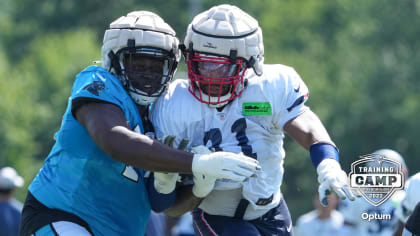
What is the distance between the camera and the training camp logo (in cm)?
423

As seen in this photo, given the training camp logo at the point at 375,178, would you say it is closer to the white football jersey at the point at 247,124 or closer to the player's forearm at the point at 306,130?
the player's forearm at the point at 306,130

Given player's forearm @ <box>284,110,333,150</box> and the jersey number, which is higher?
player's forearm @ <box>284,110,333,150</box>

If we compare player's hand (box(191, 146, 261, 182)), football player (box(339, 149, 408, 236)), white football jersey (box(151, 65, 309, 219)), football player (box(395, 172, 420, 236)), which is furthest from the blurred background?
player's hand (box(191, 146, 261, 182))

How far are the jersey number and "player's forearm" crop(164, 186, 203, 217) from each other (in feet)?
0.94

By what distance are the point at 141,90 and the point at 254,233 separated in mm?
946

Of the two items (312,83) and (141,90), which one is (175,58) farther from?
(312,83)

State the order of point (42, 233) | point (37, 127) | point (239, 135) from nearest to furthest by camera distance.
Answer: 1. point (42, 233)
2. point (239, 135)
3. point (37, 127)

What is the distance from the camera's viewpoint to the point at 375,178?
4297 mm

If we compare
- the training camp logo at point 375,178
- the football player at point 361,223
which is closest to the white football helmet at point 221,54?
the training camp logo at point 375,178

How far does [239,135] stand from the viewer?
4379 millimetres

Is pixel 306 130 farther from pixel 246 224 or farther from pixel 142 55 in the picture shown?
pixel 142 55

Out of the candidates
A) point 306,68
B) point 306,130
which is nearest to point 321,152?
point 306,130

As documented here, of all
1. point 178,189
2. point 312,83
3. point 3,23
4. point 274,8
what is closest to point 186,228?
point 178,189

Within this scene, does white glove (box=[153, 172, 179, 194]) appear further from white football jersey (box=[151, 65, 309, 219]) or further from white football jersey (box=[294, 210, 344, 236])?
white football jersey (box=[294, 210, 344, 236])
